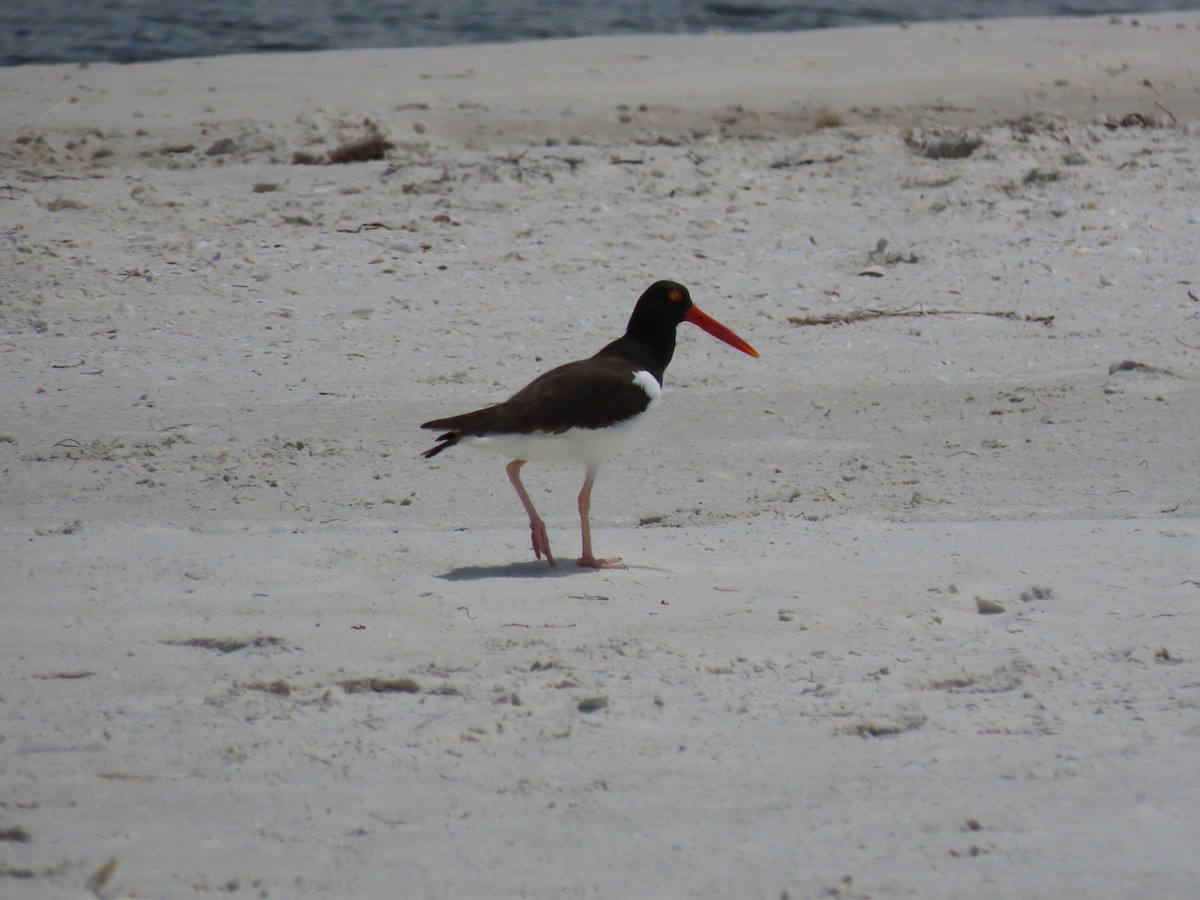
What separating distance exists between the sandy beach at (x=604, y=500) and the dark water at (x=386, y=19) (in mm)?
3865

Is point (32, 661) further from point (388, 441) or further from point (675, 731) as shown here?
point (388, 441)

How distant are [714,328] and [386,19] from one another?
13955mm

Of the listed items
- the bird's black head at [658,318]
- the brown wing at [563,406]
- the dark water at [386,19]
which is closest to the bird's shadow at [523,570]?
the brown wing at [563,406]

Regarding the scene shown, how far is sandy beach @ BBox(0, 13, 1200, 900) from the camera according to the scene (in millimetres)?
3488

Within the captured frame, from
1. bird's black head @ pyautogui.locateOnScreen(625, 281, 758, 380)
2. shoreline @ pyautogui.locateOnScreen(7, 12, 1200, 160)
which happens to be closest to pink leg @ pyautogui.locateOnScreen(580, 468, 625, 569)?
bird's black head @ pyautogui.locateOnScreen(625, 281, 758, 380)

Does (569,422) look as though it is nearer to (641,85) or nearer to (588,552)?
(588,552)

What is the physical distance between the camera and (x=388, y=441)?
6766mm

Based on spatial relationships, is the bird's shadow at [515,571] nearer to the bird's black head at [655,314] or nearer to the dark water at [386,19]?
the bird's black head at [655,314]

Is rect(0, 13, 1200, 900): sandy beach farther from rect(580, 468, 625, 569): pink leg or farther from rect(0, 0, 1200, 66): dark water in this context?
rect(0, 0, 1200, 66): dark water

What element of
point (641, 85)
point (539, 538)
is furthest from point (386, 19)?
point (539, 538)

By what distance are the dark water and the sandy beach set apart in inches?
152

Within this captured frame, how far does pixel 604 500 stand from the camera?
628cm

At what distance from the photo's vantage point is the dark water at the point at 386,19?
55.6 ft

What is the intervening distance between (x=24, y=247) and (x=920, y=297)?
217 inches
